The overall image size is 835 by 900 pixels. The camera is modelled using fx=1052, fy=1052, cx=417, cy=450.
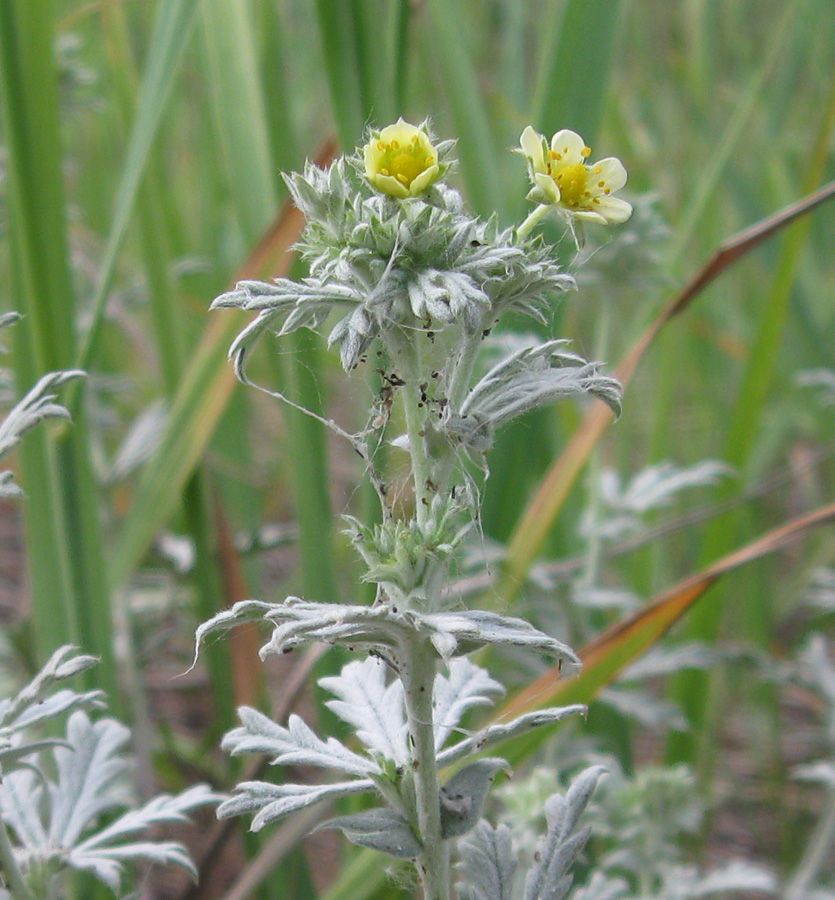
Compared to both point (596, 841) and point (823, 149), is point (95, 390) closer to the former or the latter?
point (596, 841)

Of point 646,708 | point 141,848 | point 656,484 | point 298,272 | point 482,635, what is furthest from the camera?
point 656,484

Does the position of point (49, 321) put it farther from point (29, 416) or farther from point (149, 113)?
point (29, 416)

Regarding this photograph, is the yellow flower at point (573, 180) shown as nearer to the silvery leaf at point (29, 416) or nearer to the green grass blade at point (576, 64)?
the silvery leaf at point (29, 416)

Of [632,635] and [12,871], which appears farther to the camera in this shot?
[632,635]

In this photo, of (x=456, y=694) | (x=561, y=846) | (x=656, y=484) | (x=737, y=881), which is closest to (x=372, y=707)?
(x=456, y=694)

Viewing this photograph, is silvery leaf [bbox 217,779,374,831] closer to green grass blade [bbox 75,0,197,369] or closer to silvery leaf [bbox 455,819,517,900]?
silvery leaf [bbox 455,819,517,900]

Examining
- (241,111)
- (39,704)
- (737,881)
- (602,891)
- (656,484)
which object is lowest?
(737,881)
